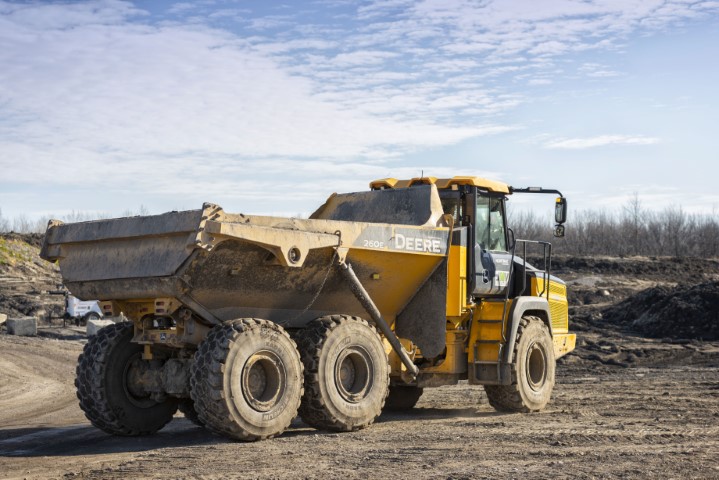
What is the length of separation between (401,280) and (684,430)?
3408mm

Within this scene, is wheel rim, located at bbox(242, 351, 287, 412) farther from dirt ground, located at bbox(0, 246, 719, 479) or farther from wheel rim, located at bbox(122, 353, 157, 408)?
wheel rim, located at bbox(122, 353, 157, 408)

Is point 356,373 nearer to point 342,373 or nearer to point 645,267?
point 342,373

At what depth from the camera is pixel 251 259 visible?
9258 mm

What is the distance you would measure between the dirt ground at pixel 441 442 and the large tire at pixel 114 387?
20 centimetres

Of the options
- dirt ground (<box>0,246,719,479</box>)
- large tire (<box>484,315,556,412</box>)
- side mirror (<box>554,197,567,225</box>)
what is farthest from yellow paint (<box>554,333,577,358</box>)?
side mirror (<box>554,197,567,225</box>)

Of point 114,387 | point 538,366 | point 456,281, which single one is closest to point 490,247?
point 456,281

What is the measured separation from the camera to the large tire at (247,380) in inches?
346

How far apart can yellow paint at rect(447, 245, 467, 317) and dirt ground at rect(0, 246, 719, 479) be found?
4.37 feet

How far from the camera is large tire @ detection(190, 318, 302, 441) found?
28.8ft

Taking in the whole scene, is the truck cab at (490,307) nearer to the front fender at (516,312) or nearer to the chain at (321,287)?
the front fender at (516,312)

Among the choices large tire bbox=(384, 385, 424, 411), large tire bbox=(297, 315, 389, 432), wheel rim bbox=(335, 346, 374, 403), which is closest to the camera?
large tire bbox=(297, 315, 389, 432)

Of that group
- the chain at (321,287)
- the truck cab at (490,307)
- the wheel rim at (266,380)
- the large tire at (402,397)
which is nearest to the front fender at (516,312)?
the truck cab at (490,307)

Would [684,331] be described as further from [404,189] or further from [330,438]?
[330,438]

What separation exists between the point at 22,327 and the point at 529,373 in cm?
1969
